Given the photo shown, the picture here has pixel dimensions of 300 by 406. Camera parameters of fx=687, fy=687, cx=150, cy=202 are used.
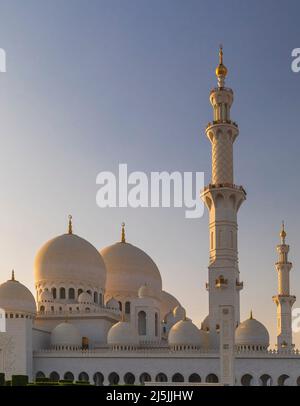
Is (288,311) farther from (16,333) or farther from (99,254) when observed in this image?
(16,333)

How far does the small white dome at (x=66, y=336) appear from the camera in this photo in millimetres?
51125

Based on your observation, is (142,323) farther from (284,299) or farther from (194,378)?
(284,299)

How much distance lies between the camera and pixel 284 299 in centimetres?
6034

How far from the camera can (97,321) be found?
53844 millimetres

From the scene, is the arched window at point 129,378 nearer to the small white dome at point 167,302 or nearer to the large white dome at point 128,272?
the large white dome at point 128,272

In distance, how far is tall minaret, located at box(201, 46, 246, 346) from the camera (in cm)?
4916

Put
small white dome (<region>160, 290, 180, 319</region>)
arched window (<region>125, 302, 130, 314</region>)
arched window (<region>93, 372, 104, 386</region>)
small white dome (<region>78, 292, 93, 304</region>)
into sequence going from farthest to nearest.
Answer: small white dome (<region>160, 290, 180, 319</region>) < arched window (<region>125, 302, 130, 314</region>) < small white dome (<region>78, 292, 93, 304</region>) < arched window (<region>93, 372, 104, 386</region>)

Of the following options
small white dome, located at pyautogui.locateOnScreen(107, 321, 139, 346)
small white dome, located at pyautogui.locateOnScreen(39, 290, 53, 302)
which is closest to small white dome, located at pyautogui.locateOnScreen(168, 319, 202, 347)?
small white dome, located at pyautogui.locateOnScreen(107, 321, 139, 346)

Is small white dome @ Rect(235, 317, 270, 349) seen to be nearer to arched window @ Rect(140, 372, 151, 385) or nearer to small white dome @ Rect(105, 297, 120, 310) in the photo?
arched window @ Rect(140, 372, 151, 385)

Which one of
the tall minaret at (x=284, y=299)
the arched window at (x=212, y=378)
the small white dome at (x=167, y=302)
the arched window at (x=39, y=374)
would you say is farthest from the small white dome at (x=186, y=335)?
the small white dome at (x=167, y=302)

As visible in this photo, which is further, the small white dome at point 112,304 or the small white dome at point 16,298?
the small white dome at point 112,304

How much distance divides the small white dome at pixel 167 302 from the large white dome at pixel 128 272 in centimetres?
445

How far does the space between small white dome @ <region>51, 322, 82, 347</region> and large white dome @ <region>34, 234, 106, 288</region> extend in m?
5.17
